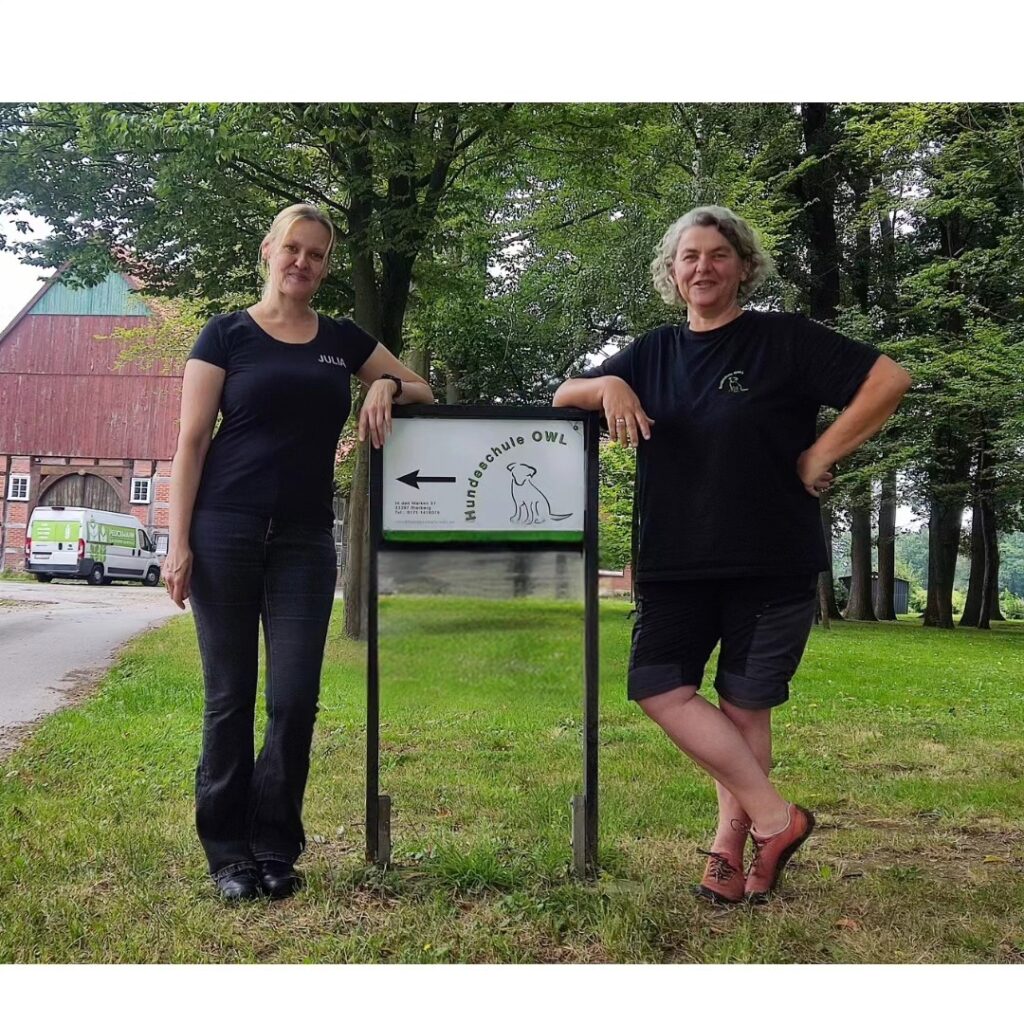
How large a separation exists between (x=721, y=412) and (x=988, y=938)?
1.17 m

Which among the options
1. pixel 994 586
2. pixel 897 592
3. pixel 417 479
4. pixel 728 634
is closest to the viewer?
pixel 728 634

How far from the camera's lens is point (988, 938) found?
1.97m

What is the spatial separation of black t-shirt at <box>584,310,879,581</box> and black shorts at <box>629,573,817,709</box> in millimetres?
45

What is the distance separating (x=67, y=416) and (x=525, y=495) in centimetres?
145

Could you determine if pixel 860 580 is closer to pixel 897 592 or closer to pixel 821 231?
pixel 897 592

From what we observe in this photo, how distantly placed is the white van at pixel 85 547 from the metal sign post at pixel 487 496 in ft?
2.95

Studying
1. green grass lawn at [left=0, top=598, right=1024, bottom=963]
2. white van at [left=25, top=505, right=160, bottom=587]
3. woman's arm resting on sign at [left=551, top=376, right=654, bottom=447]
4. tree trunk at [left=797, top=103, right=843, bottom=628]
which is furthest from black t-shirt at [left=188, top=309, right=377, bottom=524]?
tree trunk at [left=797, top=103, right=843, bottom=628]

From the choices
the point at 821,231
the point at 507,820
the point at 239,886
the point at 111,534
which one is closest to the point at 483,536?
the point at 507,820

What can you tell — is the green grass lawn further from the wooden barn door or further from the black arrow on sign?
the wooden barn door

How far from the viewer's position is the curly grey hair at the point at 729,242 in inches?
72.9

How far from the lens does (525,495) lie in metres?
2.05

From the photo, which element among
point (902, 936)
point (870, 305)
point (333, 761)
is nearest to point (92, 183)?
point (333, 761)

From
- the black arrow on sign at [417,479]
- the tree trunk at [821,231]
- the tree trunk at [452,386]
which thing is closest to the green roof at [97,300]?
the tree trunk at [452,386]

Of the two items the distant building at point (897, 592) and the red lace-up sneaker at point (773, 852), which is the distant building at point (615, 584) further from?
the distant building at point (897, 592)
